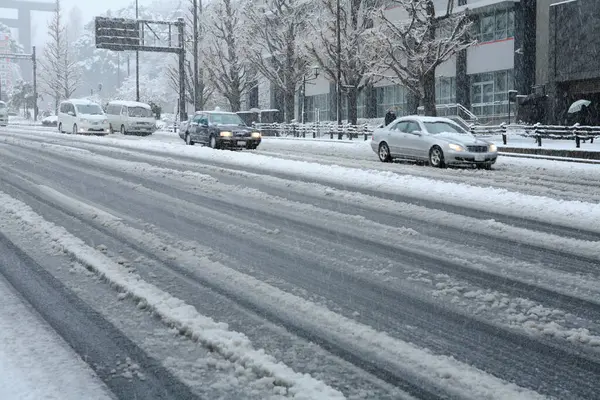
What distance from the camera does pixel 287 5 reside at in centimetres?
4281

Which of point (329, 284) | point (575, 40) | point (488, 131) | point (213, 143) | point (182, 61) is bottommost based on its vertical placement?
point (329, 284)

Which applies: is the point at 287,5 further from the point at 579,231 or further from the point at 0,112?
the point at 579,231

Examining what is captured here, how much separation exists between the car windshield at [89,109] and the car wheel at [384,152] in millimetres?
22420

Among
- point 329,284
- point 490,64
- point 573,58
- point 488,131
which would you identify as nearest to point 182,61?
point 490,64

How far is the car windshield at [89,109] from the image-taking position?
3712 cm

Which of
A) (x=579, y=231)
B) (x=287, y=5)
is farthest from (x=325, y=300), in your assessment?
(x=287, y=5)

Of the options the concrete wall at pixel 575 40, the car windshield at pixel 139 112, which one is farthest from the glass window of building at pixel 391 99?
the car windshield at pixel 139 112

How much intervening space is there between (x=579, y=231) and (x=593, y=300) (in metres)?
3.23

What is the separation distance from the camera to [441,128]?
18.7 m

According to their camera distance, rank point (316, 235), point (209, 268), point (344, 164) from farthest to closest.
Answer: point (344, 164)
point (316, 235)
point (209, 268)

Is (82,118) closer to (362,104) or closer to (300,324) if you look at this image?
(362,104)

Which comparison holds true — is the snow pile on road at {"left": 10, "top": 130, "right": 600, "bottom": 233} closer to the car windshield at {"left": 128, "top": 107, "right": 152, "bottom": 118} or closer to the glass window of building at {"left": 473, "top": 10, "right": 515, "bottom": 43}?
the car windshield at {"left": 128, "top": 107, "right": 152, "bottom": 118}

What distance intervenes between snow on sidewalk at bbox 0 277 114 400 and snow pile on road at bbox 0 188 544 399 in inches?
30.5

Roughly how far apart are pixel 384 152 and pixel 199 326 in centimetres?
1599
